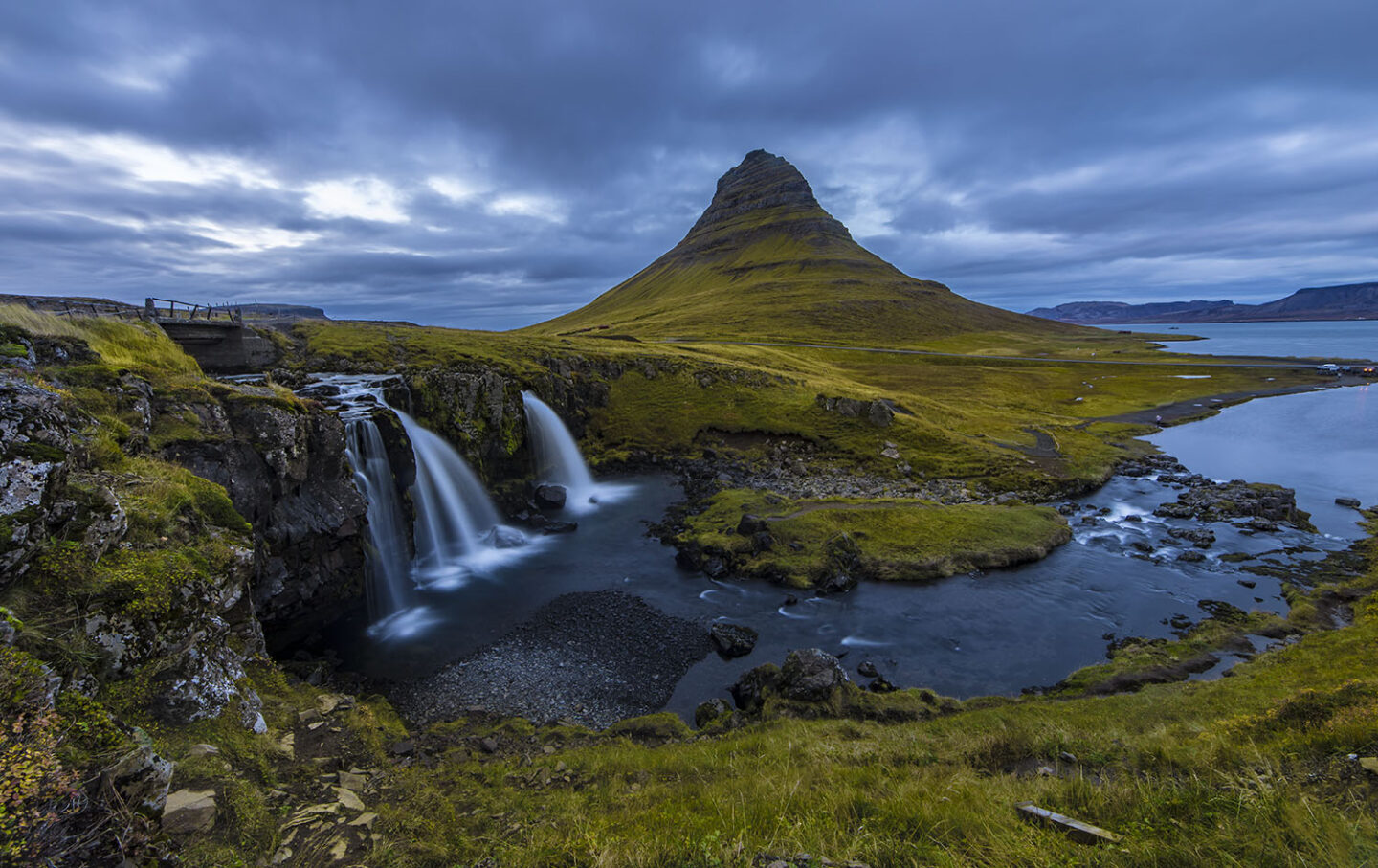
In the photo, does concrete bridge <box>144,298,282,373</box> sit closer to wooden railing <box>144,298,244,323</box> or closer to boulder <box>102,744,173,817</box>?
wooden railing <box>144,298,244,323</box>

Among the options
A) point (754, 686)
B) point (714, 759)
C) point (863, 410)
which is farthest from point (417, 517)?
point (863, 410)

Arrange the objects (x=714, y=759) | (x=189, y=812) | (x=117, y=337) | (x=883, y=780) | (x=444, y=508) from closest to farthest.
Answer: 1. (x=189, y=812)
2. (x=883, y=780)
3. (x=714, y=759)
4. (x=117, y=337)
5. (x=444, y=508)

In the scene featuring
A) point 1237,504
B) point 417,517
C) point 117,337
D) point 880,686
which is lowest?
point 880,686

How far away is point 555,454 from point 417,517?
17.7 meters

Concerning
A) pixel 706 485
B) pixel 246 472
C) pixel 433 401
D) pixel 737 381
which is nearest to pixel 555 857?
pixel 246 472

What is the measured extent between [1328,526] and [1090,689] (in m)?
32.2

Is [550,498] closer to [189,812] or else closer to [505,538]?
[505,538]

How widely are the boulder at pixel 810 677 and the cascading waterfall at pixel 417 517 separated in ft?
58.5

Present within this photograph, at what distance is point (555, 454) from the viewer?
49500mm

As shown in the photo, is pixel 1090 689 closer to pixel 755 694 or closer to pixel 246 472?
pixel 755 694

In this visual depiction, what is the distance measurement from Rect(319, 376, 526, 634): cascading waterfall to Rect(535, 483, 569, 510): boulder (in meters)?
4.15

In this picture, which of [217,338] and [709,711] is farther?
[217,338]

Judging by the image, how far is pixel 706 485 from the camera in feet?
149

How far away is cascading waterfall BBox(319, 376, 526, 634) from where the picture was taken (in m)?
28.1
